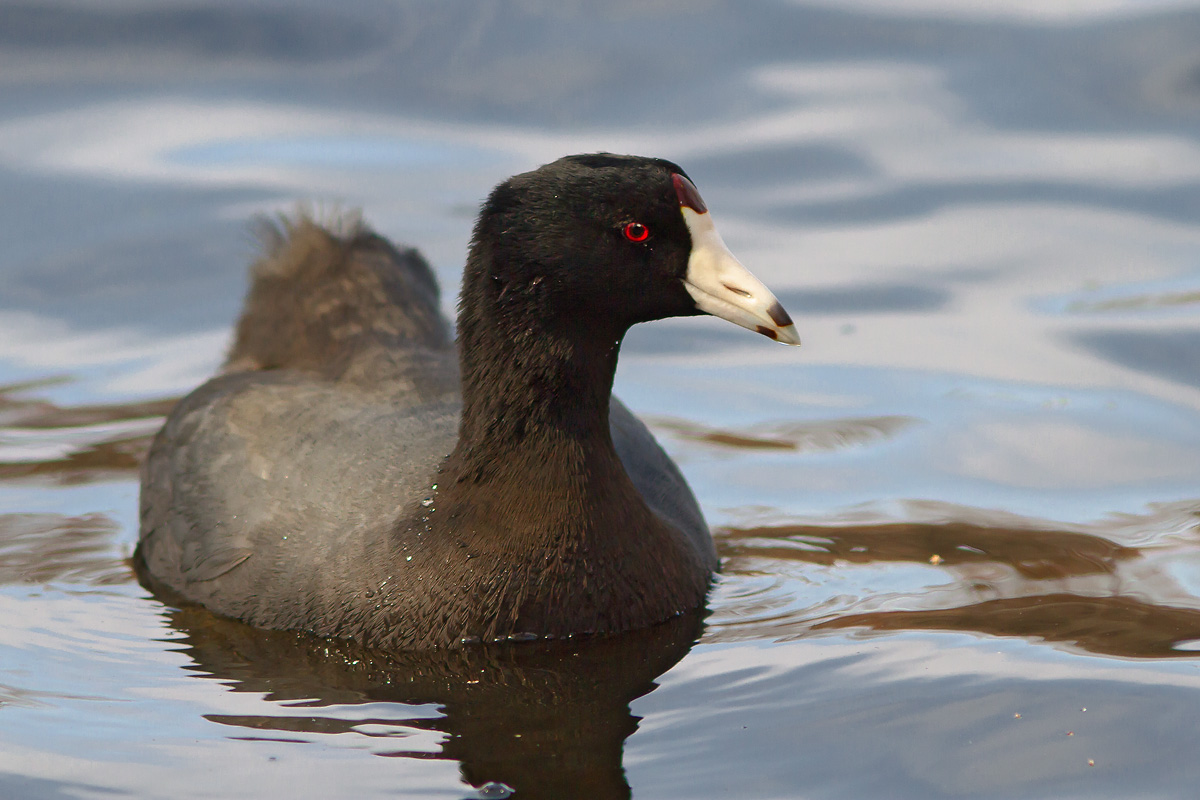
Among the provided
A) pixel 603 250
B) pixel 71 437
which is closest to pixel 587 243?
pixel 603 250

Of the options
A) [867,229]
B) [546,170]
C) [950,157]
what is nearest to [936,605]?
[546,170]

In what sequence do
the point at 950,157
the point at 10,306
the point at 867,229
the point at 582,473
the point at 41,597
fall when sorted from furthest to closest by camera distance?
the point at 950,157 → the point at 867,229 → the point at 10,306 → the point at 41,597 → the point at 582,473

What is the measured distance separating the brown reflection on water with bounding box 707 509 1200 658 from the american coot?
0.85 feet

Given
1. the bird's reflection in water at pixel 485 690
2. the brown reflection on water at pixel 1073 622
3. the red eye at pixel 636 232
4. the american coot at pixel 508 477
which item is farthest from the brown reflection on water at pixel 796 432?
the red eye at pixel 636 232

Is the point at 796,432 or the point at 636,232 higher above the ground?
the point at 636,232

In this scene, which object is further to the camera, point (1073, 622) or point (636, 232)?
point (1073, 622)

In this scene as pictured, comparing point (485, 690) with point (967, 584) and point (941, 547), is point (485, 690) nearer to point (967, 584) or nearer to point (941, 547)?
point (967, 584)

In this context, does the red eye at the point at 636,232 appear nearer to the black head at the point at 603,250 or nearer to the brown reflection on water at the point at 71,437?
the black head at the point at 603,250

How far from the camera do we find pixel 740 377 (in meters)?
7.13

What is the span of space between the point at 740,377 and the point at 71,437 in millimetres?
2647

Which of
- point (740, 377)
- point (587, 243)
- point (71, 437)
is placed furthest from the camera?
point (740, 377)

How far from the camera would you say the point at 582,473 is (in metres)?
4.72

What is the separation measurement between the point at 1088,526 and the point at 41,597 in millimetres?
3264

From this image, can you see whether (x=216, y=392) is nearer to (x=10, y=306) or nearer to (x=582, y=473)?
(x=582, y=473)
